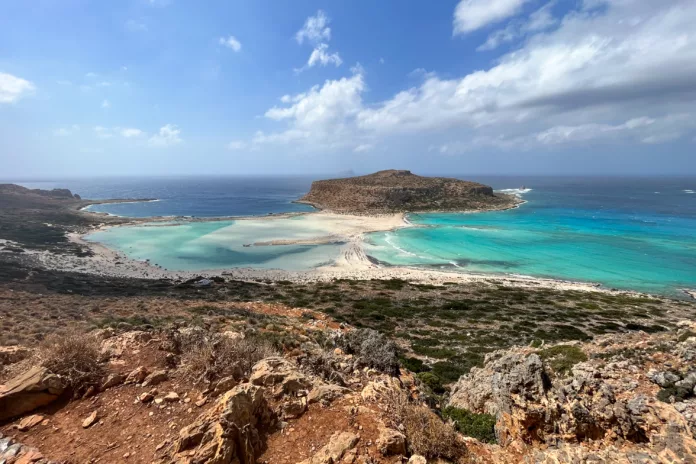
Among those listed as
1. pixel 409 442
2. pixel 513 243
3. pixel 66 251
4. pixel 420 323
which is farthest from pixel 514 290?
pixel 66 251

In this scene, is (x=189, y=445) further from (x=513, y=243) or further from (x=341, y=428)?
(x=513, y=243)

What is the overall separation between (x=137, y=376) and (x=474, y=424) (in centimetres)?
834

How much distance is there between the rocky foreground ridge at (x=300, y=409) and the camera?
507cm

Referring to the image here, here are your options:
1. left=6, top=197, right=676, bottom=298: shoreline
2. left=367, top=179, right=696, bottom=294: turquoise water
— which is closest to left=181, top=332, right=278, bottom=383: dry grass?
left=6, top=197, right=676, bottom=298: shoreline

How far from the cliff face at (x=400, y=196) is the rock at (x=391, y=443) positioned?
87540 millimetres

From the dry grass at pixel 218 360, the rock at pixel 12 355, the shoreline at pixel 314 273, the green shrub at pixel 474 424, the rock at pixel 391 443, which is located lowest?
the shoreline at pixel 314 273

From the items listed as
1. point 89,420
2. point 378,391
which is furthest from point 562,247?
point 89,420

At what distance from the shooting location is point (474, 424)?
27.6 ft

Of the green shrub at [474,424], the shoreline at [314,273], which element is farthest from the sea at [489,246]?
the green shrub at [474,424]

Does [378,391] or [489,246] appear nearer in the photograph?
[378,391]

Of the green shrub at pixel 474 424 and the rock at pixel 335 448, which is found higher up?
the rock at pixel 335 448

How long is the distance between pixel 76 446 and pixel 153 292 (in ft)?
89.6

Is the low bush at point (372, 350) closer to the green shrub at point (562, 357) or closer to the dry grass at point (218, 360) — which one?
the dry grass at point (218, 360)

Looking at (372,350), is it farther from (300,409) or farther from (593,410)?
(593,410)
